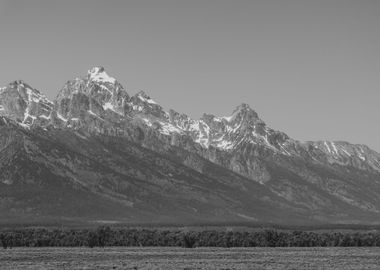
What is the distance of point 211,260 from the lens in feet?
439

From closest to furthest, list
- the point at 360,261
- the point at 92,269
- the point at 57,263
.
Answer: the point at 92,269, the point at 57,263, the point at 360,261

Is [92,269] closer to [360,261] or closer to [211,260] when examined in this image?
[211,260]

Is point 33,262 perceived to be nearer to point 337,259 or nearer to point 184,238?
point 337,259

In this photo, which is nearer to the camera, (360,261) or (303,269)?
(303,269)

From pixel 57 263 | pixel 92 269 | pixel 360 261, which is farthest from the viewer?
pixel 360 261

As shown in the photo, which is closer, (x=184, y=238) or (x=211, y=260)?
(x=211, y=260)

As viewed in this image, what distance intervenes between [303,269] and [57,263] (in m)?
36.6

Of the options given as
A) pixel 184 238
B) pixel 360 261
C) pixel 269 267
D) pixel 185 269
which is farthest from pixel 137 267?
pixel 184 238

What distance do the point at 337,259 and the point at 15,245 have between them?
85.5 meters

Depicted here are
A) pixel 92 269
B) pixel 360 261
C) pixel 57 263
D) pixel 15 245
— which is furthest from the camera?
pixel 15 245

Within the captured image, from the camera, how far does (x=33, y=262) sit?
5002 inches

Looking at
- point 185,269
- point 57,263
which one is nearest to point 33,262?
point 57,263

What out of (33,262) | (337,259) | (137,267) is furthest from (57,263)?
(337,259)

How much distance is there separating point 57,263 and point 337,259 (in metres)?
45.9
